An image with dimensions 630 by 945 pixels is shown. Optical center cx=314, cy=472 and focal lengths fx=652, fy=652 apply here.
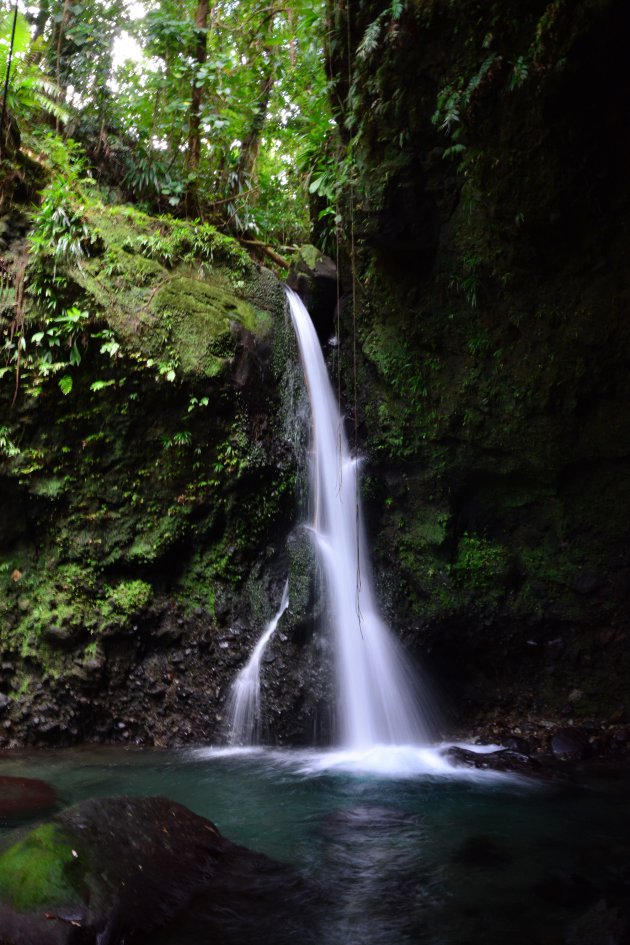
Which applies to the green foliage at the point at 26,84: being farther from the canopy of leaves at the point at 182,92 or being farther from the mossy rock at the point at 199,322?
the mossy rock at the point at 199,322

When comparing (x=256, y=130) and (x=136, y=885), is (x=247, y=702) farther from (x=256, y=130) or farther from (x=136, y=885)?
(x=256, y=130)

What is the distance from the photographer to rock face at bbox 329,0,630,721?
18.3ft

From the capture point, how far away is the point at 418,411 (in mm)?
6973

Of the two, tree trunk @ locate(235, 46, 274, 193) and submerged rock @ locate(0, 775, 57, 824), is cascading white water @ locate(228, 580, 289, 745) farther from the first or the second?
tree trunk @ locate(235, 46, 274, 193)

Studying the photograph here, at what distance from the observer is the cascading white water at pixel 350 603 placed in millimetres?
6383

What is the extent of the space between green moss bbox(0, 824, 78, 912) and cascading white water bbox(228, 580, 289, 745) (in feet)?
12.2

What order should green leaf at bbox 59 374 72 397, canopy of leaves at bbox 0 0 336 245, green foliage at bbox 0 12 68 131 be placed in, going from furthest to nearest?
canopy of leaves at bbox 0 0 336 245, green foliage at bbox 0 12 68 131, green leaf at bbox 59 374 72 397

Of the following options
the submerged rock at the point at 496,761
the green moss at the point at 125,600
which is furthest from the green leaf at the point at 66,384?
the submerged rock at the point at 496,761

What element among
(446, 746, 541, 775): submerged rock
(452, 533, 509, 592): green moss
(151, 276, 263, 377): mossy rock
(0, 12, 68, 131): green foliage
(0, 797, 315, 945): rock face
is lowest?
(446, 746, 541, 775): submerged rock

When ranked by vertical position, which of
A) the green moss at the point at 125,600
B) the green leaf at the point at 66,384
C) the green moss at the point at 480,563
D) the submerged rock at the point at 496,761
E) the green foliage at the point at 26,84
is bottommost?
the submerged rock at the point at 496,761

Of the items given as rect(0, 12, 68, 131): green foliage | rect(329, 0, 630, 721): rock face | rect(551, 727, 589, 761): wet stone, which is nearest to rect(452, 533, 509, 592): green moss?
rect(329, 0, 630, 721): rock face

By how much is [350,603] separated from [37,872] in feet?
14.4

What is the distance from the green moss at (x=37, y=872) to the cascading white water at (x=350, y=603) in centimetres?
380

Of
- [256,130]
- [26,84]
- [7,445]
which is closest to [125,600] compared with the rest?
[7,445]
